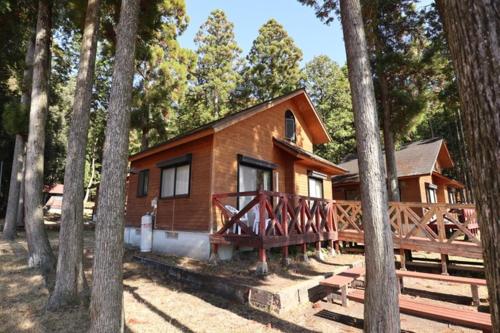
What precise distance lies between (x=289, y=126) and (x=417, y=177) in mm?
9147

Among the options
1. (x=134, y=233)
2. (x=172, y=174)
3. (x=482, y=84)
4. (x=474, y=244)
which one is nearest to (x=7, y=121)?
(x=172, y=174)

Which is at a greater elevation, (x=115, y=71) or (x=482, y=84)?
(x=115, y=71)

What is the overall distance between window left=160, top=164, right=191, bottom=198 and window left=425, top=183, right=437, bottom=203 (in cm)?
1499

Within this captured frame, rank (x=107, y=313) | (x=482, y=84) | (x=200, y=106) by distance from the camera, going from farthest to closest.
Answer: (x=200, y=106)
(x=107, y=313)
(x=482, y=84)

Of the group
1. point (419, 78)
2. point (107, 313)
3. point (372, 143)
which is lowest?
point (107, 313)

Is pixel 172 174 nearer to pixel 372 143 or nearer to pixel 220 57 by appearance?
pixel 372 143

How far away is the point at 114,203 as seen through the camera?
3836 millimetres

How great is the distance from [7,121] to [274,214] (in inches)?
319

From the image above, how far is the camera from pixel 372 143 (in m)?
4.06

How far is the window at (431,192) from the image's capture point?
1735cm

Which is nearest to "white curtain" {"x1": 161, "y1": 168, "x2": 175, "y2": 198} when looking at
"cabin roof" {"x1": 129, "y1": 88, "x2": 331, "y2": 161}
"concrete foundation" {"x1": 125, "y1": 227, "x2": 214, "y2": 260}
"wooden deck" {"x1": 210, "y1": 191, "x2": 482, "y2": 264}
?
"cabin roof" {"x1": 129, "y1": 88, "x2": 331, "y2": 161}

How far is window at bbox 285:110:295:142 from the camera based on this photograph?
12.4 m

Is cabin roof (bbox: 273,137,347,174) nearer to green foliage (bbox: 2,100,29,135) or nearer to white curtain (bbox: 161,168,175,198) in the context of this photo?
white curtain (bbox: 161,168,175,198)

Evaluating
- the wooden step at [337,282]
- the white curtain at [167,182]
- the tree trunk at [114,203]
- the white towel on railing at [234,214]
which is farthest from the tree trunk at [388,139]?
the tree trunk at [114,203]
